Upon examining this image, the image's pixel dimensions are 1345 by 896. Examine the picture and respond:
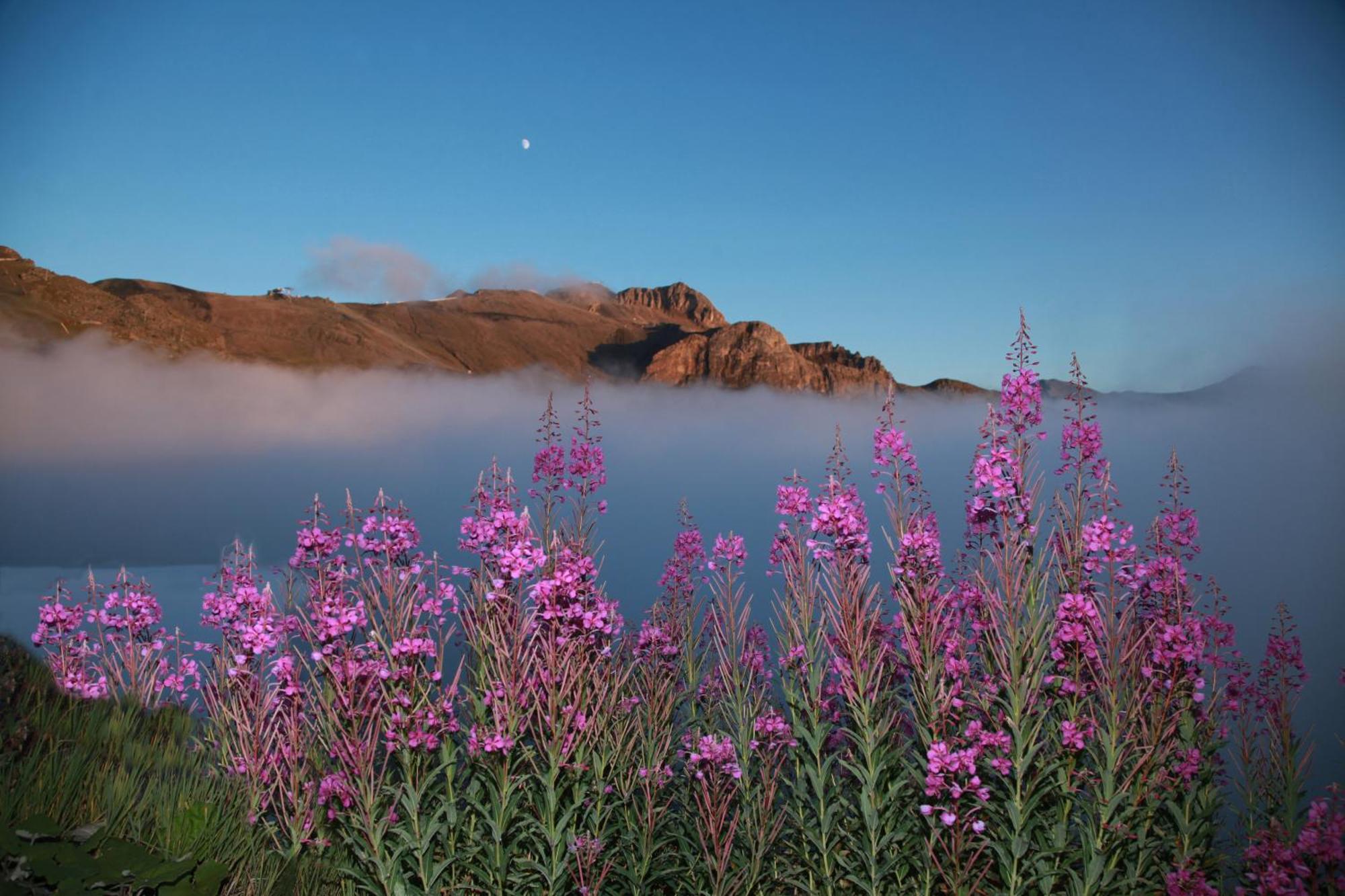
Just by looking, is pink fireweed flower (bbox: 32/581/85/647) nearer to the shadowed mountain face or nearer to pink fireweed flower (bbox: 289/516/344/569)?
pink fireweed flower (bbox: 289/516/344/569)

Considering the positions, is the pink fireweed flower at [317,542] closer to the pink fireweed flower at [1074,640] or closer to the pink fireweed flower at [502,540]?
the pink fireweed flower at [502,540]

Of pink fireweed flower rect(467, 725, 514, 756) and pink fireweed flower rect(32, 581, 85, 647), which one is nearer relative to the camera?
pink fireweed flower rect(467, 725, 514, 756)

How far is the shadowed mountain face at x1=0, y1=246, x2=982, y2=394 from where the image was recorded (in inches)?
5059

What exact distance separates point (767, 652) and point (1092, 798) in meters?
3.88

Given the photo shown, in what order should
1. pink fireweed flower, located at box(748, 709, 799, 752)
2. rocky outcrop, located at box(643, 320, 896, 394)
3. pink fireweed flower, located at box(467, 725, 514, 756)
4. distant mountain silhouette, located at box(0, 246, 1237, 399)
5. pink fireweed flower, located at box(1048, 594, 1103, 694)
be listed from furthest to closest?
rocky outcrop, located at box(643, 320, 896, 394) < distant mountain silhouette, located at box(0, 246, 1237, 399) < pink fireweed flower, located at box(748, 709, 799, 752) < pink fireweed flower, located at box(1048, 594, 1103, 694) < pink fireweed flower, located at box(467, 725, 514, 756)

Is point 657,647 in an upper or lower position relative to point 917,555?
lower

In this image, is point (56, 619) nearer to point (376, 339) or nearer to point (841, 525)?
point (841, 525)

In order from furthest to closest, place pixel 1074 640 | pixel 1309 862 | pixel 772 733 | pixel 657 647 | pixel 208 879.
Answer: pixel 657 647 < pixel 772 733 < pixel 1074 640 < pixel 208 879 < pixel 1309 862

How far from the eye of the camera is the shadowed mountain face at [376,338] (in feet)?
422

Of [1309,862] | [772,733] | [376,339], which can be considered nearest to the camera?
[1309,862]

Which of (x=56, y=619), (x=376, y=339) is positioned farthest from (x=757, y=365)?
(x=56, y=619)

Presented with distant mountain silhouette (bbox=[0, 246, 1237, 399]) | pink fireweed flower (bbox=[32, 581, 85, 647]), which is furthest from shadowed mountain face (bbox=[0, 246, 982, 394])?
pink fireweed flower (bbox=[32, 581, 85, 647])

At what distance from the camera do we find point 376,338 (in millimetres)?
166000

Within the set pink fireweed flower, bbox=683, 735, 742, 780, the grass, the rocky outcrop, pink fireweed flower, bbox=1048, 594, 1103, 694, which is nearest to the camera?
the grass
